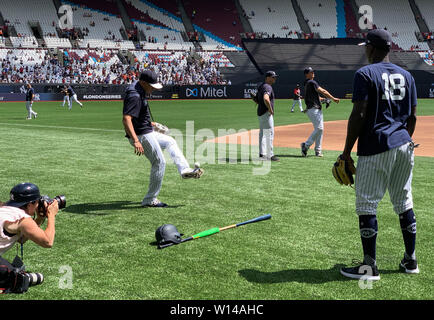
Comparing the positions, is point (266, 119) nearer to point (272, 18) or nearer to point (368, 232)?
point (368, 232)

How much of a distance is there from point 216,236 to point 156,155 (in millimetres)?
2066

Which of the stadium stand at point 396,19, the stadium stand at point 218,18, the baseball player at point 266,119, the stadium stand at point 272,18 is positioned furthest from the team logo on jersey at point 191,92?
the baseball player at point 266,119

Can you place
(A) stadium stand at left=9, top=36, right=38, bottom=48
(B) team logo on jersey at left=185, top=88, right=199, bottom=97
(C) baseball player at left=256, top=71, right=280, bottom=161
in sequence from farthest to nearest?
1. (A) stadium stand at left=9, top=36, right=38, bottom=48
2. (B) team logo on jersey at left=185, top=88, right=199, bottom=97
3. (C) baseball player at left=256, top=71, right=280, bottom=161

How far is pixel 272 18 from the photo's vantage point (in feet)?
232

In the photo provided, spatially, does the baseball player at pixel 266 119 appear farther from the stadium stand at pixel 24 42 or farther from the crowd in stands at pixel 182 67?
the stadium stand at pixel 24 42

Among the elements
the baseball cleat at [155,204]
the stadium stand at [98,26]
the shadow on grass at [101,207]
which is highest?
the stadium stand at [98,26]

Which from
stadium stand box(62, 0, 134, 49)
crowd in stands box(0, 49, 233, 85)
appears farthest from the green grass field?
stadium stand box(62, 0, 134, 49)

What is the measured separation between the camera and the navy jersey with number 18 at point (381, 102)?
14.6 ft

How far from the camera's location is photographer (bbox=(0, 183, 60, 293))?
13.3 ft

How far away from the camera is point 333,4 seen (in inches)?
2832

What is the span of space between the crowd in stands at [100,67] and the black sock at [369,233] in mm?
46541

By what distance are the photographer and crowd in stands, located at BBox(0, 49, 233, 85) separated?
45.6 metres

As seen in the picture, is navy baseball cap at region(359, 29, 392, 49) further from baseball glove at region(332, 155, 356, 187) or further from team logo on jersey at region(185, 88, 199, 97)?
team logo on jersey at region(185, 88, 199, 97)
